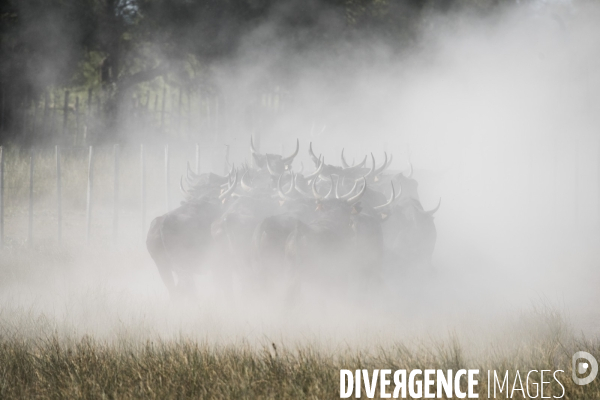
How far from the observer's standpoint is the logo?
482cm

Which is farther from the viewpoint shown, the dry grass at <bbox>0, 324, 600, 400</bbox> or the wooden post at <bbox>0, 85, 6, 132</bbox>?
the wooden post at <bbox>0, 85, 6, 132</bbox>

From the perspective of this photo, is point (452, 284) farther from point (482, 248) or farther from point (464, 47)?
point (464, 47)

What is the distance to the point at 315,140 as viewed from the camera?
71.6 ft

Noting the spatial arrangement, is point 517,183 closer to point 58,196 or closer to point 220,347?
point 58,196

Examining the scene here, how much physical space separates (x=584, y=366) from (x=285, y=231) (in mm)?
3588

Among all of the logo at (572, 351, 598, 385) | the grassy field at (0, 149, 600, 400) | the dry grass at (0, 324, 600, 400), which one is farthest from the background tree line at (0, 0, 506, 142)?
the logo at (572, 351, 598, 385)

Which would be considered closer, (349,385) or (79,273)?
(349,385)

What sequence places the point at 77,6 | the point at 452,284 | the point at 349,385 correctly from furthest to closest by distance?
the point at 77,6
the point at 452,284
the point at 349,385

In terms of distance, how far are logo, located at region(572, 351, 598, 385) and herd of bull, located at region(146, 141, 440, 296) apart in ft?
9.91

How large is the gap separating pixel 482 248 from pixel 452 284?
12.7 ft

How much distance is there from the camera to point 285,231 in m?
7.80

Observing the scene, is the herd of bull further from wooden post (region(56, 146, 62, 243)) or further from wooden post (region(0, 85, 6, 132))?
wooden post (region(0, 85, 6, 132))

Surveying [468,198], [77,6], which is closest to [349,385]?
[468,198]

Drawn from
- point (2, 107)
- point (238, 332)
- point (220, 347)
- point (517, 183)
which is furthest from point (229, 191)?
point (2, 107)
